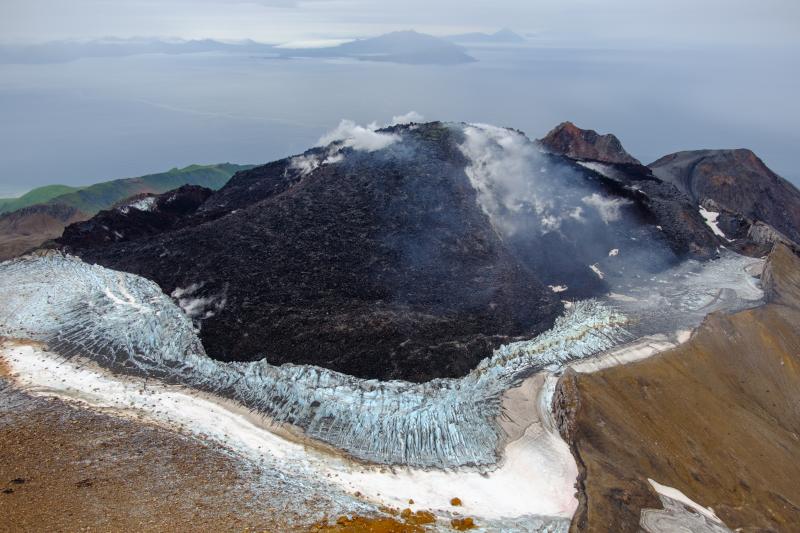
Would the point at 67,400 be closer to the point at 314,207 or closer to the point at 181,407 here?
the point at 181,407

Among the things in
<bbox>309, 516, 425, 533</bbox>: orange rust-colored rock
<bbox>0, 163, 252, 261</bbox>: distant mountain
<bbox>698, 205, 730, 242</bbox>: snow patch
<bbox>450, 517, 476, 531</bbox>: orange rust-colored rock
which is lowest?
<bbox>0, 163, 252, 261</bbox>: distant mountain

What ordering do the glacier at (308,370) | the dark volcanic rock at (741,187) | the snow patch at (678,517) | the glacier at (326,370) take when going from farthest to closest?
the dark volcanic rock at (741,187) → the glacier at (326,370) → the glacier at (308,370) → the snow patch at (678,517)

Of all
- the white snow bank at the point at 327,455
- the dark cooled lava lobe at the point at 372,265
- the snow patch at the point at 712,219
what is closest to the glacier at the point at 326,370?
the white snow bank at the point at 327,455

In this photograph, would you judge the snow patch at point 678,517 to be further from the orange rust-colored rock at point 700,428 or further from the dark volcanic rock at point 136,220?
the dark volcanic rock at point 136,220

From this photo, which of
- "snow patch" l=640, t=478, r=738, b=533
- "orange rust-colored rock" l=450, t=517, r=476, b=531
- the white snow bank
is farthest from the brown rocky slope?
"snow patch" l=640, t=478, r=738, b=533

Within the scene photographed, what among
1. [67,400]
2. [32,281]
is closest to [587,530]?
[67,400]

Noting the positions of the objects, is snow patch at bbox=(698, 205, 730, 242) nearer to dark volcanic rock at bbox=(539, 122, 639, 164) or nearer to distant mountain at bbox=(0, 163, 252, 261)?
dark volcanic rock at bbox=(539, 122, 639, 164)
